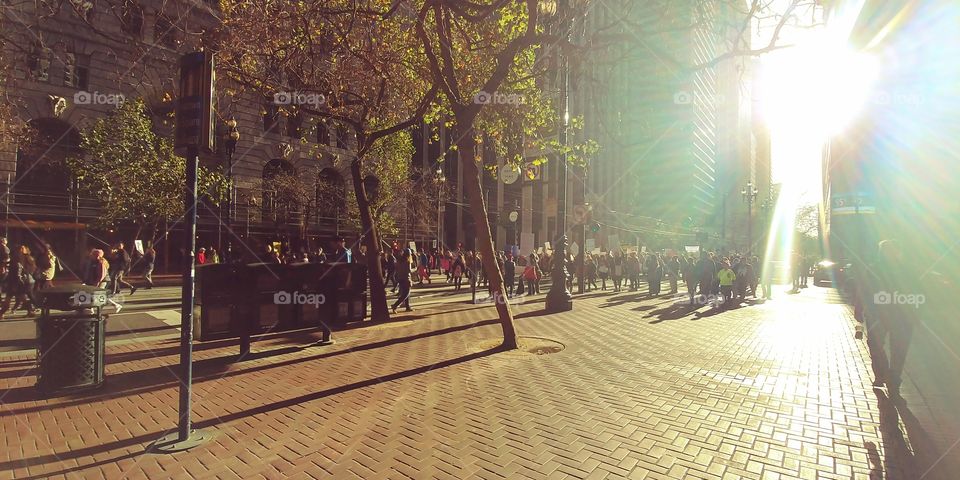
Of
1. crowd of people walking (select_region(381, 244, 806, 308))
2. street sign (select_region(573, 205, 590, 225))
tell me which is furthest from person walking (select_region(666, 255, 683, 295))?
street sign (select_region(573, 205, 590, 225))

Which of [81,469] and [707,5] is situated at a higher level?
[707,5]

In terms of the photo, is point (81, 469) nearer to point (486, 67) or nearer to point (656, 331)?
point (656, 331)

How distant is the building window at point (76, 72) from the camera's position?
74.4ft

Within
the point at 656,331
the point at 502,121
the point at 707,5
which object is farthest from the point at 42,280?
the point at 707,5

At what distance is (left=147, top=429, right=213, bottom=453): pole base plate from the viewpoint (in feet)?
12.5

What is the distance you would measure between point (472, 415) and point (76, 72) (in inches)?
1171

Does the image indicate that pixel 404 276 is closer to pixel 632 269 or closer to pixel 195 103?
pixel 195 103

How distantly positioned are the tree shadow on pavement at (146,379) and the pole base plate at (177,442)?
1.82 metres

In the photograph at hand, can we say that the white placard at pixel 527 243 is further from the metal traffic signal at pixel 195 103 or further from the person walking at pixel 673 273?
the metal traffic signal at pixel 195 103

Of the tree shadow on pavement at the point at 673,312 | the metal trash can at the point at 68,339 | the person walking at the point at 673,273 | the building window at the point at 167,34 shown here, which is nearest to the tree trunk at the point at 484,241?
the building window at the point at 167,34

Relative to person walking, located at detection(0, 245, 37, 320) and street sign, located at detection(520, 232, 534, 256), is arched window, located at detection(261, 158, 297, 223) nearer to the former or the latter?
street sign, located at detection(520, 232, 534, 256)

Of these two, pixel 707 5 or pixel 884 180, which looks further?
pixel 884 180

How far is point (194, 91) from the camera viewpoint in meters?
3.90

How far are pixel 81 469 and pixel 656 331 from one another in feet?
30.6
